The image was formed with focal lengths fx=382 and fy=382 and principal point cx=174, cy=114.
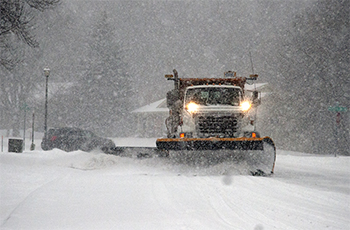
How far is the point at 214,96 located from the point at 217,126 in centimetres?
150

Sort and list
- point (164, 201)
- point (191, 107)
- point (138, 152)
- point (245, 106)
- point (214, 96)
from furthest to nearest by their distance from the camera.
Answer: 1. point (138, 152)
2. point (214, 96)
3. point (245, 106)
4. point (191, 107)
5. point (164, 201)

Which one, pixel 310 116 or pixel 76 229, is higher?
pixel 310 116

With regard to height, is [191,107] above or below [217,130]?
above

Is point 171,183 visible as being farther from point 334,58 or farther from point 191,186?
point 334,58

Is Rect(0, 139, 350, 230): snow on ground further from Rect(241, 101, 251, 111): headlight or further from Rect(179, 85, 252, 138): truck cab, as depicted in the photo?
Rect(241, 101, 251, 111): headlight

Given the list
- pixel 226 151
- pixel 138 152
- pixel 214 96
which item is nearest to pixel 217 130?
pixel 226 151

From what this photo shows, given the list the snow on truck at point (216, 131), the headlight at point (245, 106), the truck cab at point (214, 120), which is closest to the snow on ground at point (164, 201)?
the snow on truck at point (216, 131)

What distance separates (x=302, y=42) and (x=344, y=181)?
2016cm

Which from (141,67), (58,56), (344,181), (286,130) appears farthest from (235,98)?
(141,67)

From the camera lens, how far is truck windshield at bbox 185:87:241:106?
35.9 feet

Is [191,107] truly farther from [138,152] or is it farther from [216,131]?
[138,152]

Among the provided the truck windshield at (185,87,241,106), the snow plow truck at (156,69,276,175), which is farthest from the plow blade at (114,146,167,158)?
the truck windshield at (185,87,241,106)

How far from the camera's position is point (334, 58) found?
1007 inches

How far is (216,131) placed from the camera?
9.86m
